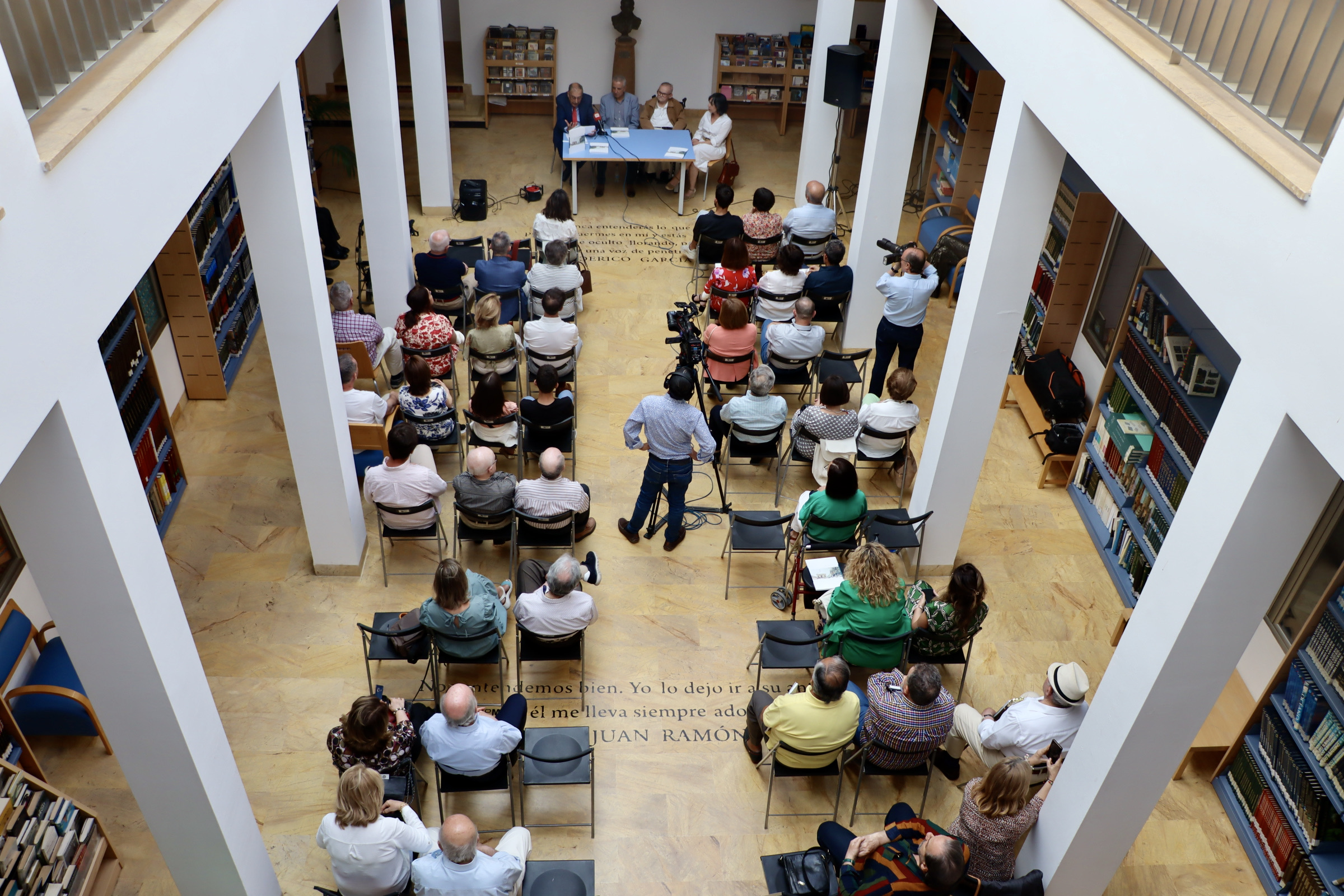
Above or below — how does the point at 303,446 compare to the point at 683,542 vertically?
above

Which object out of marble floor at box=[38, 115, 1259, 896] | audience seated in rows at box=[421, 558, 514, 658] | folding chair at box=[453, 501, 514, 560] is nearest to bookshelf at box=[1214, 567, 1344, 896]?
marble floor at box=[38, 115, 1259, 896]

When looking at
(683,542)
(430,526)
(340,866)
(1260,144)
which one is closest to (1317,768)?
(1260,144)

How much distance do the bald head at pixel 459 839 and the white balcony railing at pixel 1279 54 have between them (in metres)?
3.98

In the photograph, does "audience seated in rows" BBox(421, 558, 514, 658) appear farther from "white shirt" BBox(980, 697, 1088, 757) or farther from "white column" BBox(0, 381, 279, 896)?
"white shirt" BBox(980, 697, 1088, 757)

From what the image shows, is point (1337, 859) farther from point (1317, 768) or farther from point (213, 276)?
point (213, 276)

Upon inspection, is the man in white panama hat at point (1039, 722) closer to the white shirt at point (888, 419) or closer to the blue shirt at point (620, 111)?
the white shirt at point (888, 419)

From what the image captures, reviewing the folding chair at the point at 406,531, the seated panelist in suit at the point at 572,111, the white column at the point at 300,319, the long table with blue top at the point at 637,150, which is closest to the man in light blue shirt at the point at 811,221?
the long table with blue top at the point at 637,150

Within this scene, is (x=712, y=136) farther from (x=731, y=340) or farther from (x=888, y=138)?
(x=731, y=340)

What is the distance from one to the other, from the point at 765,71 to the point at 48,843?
1183 cm

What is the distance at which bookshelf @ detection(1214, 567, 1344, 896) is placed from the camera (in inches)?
192

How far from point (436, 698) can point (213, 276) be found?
4.37 m

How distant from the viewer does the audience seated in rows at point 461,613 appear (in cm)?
545

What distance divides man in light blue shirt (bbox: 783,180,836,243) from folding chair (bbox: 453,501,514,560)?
442 centimetres

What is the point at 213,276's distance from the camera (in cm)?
825
